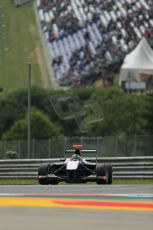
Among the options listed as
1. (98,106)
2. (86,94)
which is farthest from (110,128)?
(86,94)

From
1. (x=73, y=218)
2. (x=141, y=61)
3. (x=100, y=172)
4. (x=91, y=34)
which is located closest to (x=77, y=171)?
(x=100, y=172)

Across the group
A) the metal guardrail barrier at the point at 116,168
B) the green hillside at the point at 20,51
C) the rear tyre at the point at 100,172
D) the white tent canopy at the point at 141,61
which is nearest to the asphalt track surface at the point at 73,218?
the rear tyre at the point at 100,172

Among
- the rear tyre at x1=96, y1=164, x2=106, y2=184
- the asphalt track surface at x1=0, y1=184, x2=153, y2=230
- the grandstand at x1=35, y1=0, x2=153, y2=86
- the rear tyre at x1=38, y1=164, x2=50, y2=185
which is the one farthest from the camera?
the grandstand at x1=35, y1=0, x2=153, y2=86

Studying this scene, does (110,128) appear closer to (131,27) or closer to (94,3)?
(131,27)

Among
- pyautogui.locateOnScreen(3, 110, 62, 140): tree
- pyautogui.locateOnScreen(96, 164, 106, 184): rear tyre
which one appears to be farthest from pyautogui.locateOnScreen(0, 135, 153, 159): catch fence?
pyautogui.locateOnScreen(3, 110, 62, 140): tree

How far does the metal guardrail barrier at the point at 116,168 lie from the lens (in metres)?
20.7

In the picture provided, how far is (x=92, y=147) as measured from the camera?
29016 mm

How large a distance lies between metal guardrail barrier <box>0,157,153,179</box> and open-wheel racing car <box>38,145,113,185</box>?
305cm

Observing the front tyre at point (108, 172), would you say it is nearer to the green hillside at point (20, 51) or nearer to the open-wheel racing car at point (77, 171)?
the open-wheel racing car at point (77, 171)

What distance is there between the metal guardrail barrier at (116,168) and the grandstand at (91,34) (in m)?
57.9

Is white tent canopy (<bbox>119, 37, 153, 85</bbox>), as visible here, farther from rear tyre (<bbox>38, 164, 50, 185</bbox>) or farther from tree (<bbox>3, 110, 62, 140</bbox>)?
rear tyre (<bbox>38, 164, 50, 185</bbox>)

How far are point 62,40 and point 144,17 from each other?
1080 centimetres

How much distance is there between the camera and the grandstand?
270 ft

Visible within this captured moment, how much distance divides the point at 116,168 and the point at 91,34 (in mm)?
70316
